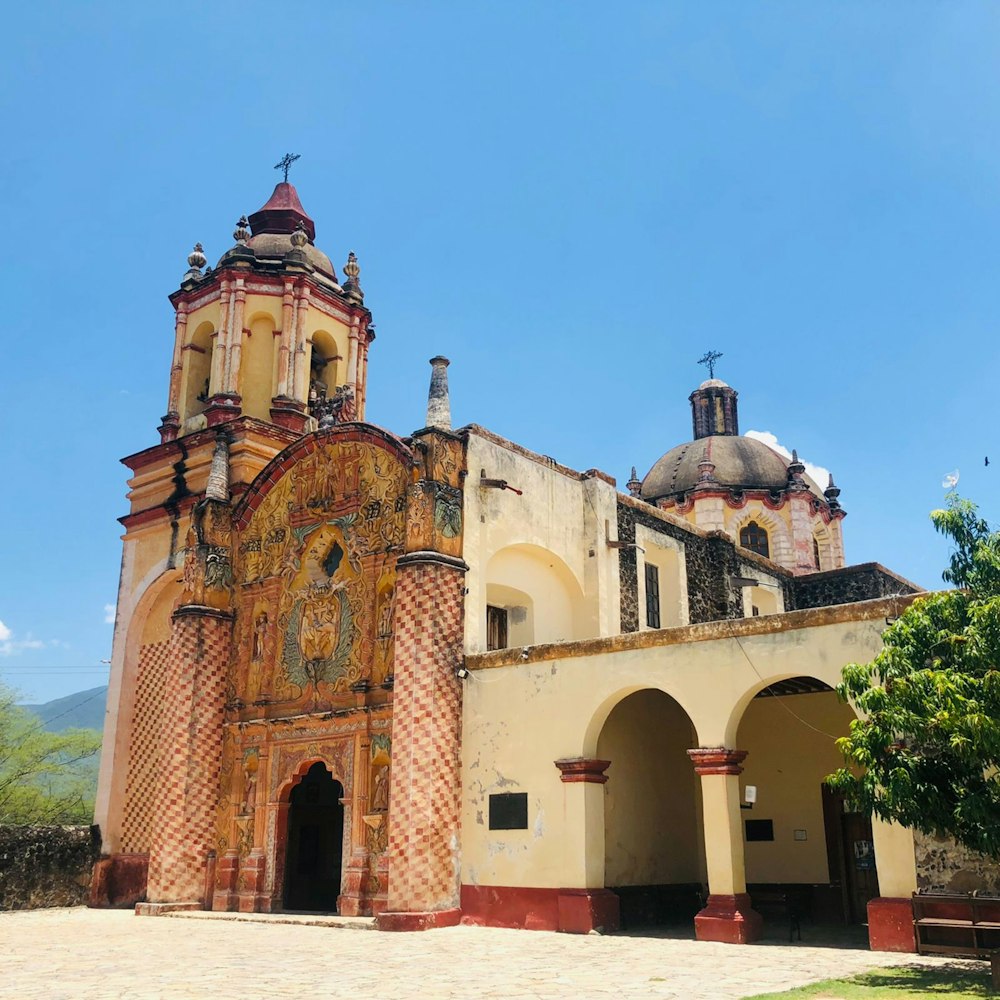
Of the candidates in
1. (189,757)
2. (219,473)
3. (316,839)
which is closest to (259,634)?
(189,757)

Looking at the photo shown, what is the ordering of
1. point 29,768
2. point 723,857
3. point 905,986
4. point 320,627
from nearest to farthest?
point 905,986
point 723,857
point 320,627
point 29,768

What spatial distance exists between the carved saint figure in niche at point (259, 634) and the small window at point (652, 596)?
7097mm

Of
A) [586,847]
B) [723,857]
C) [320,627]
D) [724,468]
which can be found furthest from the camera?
[724,468]

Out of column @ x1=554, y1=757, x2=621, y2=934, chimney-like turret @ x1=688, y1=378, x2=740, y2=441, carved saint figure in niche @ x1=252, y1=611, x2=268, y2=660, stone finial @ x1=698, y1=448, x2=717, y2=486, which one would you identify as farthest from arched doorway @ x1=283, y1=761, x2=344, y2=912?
chimney-like turret @ x1=688, y1=378, x2=740, y2=441

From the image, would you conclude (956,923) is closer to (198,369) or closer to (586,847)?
(586,847)

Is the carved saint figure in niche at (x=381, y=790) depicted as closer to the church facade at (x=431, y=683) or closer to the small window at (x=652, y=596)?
the church facade at (x=431, y=683)

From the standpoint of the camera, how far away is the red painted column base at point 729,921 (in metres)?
12.8

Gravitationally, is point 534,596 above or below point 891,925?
above

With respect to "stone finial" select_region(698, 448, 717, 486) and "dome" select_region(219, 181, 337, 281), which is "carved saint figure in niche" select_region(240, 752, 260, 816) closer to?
"dome" select_region(219, 181, 337, 281)

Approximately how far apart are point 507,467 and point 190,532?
6745 mm

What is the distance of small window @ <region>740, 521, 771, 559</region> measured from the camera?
30188 mm

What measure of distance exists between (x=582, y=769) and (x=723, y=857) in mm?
2242

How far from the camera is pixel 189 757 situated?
18406 mm

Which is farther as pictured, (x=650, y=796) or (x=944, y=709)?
(x=650, y=796)
